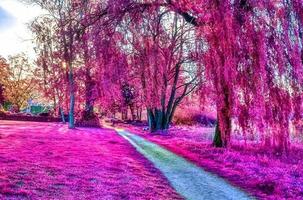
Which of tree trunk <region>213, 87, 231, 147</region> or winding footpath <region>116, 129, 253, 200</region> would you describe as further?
A: tree trunk <region>213, 87, 231, 147</region>

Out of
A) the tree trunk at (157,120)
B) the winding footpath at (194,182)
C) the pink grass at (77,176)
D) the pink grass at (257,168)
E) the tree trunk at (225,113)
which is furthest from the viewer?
the tree trunk at (157,120)

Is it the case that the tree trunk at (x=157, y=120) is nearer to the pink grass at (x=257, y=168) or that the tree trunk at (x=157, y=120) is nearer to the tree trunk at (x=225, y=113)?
the pink grass at (x=257, y=168)

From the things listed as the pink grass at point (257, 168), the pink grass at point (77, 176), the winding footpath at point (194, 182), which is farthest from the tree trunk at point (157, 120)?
the winding footpath at point (194, 182)

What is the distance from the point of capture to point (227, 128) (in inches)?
495

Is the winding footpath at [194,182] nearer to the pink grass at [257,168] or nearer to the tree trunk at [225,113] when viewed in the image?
the pink grass at [257,168]

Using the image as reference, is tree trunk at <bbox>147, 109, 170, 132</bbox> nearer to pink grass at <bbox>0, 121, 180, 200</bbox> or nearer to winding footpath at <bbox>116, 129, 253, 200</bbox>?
pink grass at <bbox>0, 121, 180, 200</bbox>

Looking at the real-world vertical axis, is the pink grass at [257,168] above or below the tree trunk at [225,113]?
below

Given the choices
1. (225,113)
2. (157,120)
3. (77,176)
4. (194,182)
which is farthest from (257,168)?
(157,120)

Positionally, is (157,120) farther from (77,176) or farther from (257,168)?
(77,176)

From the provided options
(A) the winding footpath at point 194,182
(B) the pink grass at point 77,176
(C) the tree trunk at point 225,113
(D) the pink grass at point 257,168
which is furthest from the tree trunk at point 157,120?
(A) the winding footpath at point 194,182

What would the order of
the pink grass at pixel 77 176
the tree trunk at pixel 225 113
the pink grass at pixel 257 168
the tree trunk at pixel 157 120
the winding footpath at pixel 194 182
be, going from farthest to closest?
1. the tree trunk at pixel 157 120
2. the tree trunk at pixel 225 113
3. the pink grass at pixel 257 168
4. the winding footpath at pixel 194 182
5. the pink grass at pixel 77 176

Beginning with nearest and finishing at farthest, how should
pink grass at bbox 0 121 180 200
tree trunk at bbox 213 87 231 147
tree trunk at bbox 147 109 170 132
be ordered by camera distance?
pink grass at bbox 0 121 180 200 → tree trunk at bbox 213 87 231 147 → tree trunk at bbox 147 109 170 132

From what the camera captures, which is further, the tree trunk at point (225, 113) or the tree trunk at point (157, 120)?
the tree trunk at point (157, 120)

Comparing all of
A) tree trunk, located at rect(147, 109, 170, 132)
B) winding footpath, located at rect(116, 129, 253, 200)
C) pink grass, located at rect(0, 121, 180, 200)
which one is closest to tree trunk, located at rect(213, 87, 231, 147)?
winding footpath, located at rect(116, 129, 253, 200)
